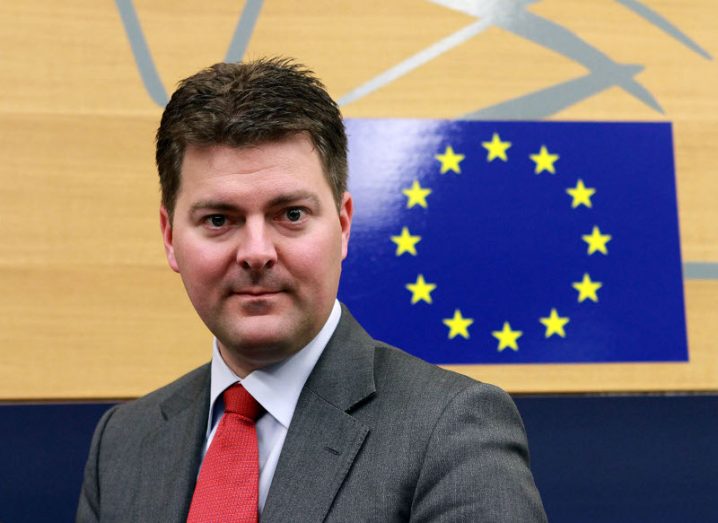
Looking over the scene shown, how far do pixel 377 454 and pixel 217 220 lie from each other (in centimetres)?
34

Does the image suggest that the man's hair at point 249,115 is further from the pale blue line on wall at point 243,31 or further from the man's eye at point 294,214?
the pale blue line on wall at point 243,31

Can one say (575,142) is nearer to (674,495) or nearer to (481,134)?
(481,134)

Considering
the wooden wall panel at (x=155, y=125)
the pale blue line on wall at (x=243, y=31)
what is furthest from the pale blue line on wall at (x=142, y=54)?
the pale blue line on wall at (x=243, y=31)

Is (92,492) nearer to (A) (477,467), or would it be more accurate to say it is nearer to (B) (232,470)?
(B) (232,470)

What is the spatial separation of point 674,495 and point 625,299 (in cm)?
36

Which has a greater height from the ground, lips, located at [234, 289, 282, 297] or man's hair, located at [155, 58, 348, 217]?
man's hair, located at [155, 58, 348, 217]

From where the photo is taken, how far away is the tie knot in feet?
3.42

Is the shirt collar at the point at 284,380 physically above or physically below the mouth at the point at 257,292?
below

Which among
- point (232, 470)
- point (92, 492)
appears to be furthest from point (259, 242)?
point (92, 492)

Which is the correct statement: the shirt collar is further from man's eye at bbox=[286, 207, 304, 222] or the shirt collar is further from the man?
man's eye at bbox=[286, 207, 304, 222]

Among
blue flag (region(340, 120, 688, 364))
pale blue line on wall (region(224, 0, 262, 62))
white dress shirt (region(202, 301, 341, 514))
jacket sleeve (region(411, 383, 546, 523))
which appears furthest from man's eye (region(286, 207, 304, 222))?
pale blue line on wall (region(224, 0, 262, 62))

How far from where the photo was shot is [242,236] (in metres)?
0.97

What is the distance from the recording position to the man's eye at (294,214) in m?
0.99

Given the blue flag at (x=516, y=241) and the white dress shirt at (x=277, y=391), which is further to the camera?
the blue flag at (x=516, y=241)
